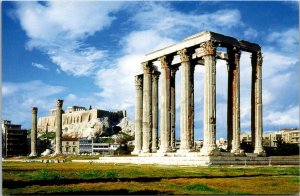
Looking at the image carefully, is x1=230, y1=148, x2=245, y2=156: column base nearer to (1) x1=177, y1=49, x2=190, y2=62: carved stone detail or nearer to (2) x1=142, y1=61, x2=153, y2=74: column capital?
(1) x1=177, y1=49, x2=190, y2=62: carved stone detail

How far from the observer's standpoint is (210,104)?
53.1 meters

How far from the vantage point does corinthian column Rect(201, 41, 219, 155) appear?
5244 centimetres

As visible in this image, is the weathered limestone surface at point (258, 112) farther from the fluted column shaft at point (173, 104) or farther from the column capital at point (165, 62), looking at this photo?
the fluted column shaft at point (173, 104)

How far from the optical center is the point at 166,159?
5697cm

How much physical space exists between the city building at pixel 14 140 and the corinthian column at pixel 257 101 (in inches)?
5294

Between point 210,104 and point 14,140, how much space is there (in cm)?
14564

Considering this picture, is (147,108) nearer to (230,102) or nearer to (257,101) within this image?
(230,102)

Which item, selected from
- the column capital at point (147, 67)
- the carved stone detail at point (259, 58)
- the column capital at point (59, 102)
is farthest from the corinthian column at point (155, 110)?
the column capital at point (59, 102)

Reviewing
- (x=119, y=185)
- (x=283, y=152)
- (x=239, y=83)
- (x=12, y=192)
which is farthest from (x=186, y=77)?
(x=12, y=192)

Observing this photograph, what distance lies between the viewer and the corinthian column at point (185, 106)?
190ft

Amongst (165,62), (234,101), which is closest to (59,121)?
(165,62)

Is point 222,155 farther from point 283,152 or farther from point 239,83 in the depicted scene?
point 283,152

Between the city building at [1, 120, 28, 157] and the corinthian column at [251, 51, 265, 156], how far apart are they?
441 ft

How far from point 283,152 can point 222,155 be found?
939 inches
